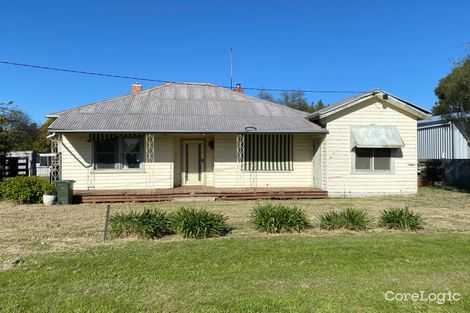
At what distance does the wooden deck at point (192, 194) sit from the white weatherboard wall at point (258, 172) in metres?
0.78

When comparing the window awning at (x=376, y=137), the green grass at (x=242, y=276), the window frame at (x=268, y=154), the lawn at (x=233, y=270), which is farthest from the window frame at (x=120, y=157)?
the green grass at (x=242, y=276)

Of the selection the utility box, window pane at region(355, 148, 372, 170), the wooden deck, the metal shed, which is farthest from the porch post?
the metal shed

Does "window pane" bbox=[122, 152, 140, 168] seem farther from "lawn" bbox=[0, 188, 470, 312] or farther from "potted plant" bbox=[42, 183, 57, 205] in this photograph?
"lawn" bbox=[0, 188, 470, 312]

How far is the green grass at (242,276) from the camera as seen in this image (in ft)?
14.2

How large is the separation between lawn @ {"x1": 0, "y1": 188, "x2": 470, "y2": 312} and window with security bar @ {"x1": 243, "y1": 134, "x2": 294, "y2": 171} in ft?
24.9

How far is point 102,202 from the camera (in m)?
13.7

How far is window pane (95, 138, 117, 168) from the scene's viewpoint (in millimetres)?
15414

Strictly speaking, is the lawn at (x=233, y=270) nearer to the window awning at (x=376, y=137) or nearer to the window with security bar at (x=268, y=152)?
the window awning at (x=376, y=137)

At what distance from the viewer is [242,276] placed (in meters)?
5.30

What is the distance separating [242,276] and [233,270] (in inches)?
11.5

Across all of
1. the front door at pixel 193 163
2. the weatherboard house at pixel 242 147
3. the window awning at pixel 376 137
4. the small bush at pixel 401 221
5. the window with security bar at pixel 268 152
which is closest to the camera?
the small bush at pixel 401 221

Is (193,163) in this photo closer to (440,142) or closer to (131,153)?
(131,153)

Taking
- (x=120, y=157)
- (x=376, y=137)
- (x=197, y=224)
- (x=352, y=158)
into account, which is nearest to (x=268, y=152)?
(x=352, y=158)

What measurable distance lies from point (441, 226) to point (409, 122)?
7.76 meters
